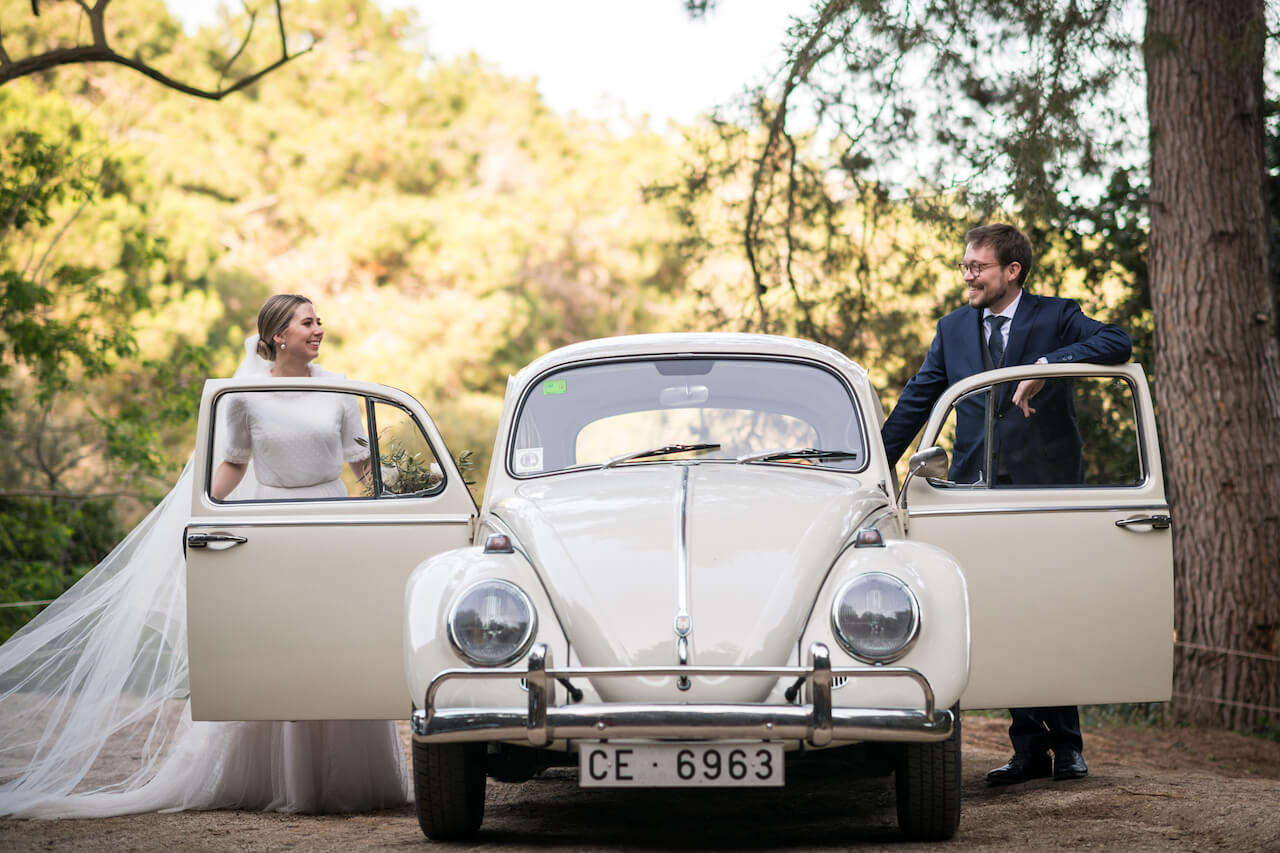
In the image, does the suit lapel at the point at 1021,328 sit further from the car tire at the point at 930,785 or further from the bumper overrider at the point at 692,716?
the bumper overrider at the point at 692,716

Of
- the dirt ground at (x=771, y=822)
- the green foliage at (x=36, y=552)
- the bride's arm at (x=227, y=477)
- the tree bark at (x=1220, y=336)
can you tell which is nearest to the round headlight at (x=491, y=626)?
the dirt ground at (x=771, y=822)

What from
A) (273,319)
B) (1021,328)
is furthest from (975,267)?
(273,319)

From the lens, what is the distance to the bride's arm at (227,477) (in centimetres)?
584

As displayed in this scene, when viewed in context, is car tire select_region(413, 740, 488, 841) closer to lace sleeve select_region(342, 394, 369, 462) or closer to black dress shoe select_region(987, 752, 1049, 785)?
lace sleeve select_region(342, 394, 369, 462)

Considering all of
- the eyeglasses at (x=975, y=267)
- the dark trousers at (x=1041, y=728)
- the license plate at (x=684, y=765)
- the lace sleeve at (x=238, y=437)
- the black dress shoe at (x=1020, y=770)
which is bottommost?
the black dress shoe at (x=1020, y=770)

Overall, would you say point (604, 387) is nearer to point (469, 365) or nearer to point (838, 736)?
point (838, 736)

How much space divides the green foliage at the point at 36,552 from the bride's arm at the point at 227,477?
4895 mm

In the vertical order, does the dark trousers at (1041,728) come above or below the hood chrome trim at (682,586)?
below

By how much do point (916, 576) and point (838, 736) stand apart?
1.98 feet

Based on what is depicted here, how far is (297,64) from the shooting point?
111ft

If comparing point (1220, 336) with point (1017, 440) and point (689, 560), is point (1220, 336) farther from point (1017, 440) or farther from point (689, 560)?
point (689, 560)

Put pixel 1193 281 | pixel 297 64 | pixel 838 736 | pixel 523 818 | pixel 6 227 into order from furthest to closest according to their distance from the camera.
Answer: pixel 297 64
pixel 6 227
pixel 1193 281
pixel 523 818
pixel 838 736

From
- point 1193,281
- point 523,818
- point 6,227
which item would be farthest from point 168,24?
point 523,818

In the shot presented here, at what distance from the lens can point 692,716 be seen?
3834 millimetres
